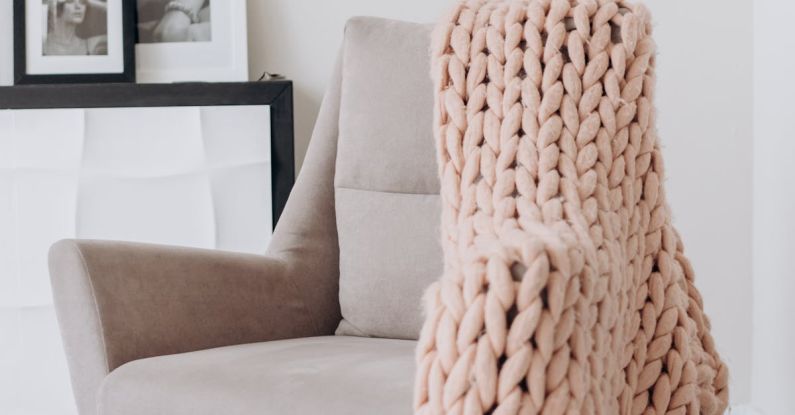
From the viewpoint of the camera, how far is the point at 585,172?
784 mm

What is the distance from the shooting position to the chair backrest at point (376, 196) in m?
1.44

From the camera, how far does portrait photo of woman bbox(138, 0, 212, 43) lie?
6.57ft

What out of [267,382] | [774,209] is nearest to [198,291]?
[267,382]

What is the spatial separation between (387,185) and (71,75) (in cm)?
88

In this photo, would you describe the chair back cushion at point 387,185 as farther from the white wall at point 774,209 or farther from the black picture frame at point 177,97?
the white wall at point 774,209

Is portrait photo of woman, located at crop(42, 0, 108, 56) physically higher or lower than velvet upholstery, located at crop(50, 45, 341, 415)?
higher

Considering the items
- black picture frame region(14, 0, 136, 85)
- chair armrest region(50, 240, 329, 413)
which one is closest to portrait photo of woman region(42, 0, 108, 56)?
black picture frame region(14, 0, 136, 85)

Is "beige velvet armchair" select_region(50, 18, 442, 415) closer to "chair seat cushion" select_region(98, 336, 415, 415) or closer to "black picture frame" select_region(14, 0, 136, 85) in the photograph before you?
"chair seat cushion" select_region(98, 336, 415, 415)

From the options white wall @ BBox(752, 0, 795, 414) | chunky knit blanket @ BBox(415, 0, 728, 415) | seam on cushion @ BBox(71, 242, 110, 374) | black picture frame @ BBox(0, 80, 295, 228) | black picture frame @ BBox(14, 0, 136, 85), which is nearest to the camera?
chunky knit blanket @ BBox(415, 0, 728, 415)

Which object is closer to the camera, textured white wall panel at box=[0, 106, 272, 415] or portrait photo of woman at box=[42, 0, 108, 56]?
textured white wall panel at box=[0, 106, 272, 415]

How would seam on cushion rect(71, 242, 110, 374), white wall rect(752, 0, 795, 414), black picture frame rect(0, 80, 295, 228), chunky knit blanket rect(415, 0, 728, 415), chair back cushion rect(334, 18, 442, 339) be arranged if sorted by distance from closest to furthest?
chunky knit blanket rect(415, 0, 728, 415) → seam on cushion rect(71, 242, 110, 374) → chair back cushion rect(334, 18, 442, 339) → white wall rect(752, 0, 795, 414) → black picture frame rect(0, 80, 295, 228)

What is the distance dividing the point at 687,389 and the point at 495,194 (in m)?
0.27

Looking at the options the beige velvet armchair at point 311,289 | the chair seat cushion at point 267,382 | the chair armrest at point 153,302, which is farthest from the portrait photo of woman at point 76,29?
the chair seat cushion at point 267,382

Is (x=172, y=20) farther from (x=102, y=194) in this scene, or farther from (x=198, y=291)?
(x=198, y=291)
